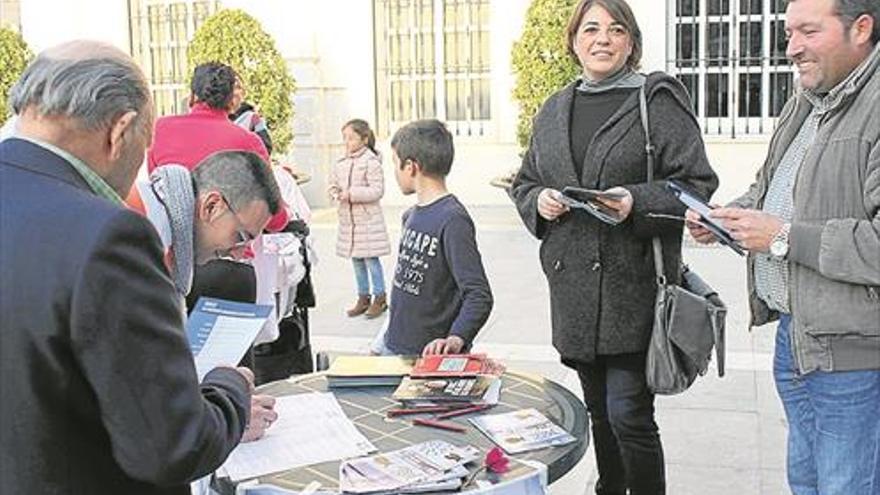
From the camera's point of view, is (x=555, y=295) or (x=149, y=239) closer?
(x=149, y=239)

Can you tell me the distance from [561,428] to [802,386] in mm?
814

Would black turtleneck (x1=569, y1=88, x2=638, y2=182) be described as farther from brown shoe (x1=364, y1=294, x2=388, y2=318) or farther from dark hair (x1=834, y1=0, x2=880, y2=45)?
brown shoe (x1=364, y1=294, x2=388, y2=318)

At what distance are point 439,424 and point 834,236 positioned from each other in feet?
3.52

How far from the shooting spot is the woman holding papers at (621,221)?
3281mm

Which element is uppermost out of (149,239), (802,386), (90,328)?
(149,239)

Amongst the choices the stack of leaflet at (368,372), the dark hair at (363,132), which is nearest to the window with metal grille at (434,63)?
the dark hair at (363,132)

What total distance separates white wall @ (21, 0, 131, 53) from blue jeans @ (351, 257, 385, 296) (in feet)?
25.3

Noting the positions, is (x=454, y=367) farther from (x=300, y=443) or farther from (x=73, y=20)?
(x=73, y=20)

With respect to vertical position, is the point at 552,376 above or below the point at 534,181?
below

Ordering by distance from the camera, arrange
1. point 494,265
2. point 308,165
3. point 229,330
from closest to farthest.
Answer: point 229,330 → point 494,265 → point 308,165

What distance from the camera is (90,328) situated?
1533 millimetres

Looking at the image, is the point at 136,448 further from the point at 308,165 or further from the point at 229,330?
the point at 308,165

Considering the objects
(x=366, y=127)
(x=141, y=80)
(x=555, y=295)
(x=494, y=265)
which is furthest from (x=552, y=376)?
(x=141, y=80)

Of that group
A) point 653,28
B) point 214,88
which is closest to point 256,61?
point 653,28
